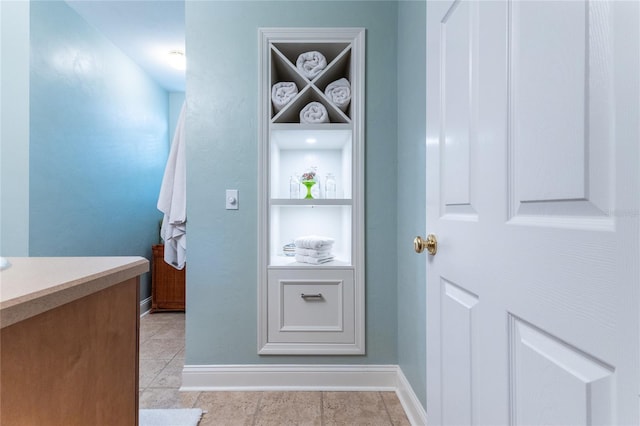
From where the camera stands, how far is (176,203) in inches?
75.5

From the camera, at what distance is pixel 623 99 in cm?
37

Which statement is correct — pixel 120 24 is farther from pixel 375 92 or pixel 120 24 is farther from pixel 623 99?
pixel 623 99

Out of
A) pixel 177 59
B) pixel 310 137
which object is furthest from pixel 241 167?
pixel 177 59

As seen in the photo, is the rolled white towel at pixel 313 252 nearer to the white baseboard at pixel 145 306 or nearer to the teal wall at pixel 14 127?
the teal wall at pixel 14 127

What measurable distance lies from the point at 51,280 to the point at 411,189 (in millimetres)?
1401

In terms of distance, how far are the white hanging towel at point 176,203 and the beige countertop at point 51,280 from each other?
3.68ft

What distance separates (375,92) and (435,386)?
1.52 m

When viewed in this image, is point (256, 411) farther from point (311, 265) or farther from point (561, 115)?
point (561, 115)

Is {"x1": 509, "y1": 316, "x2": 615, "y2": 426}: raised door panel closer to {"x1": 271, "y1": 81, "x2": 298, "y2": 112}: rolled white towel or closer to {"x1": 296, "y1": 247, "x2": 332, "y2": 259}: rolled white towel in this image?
{"x1": 296, "y1": 247, "x2": 332, "y2": 259}: rolled white towel

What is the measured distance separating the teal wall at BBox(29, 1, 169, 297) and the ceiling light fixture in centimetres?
41

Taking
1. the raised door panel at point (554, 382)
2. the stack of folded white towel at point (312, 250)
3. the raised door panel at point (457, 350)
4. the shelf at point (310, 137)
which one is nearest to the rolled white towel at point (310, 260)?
the stack of folded white towel at point (312, 250)

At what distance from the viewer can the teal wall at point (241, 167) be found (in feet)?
5.95

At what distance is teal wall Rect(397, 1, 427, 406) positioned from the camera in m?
1.42

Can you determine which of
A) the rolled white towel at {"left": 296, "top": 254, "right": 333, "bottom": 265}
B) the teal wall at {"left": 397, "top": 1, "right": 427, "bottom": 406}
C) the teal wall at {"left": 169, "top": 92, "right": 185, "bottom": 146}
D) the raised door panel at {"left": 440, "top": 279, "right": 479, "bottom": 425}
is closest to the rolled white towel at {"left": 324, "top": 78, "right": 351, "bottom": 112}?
the teal wall at {"left": 397, "top": 1, "right": 427, "bottom": 406}
